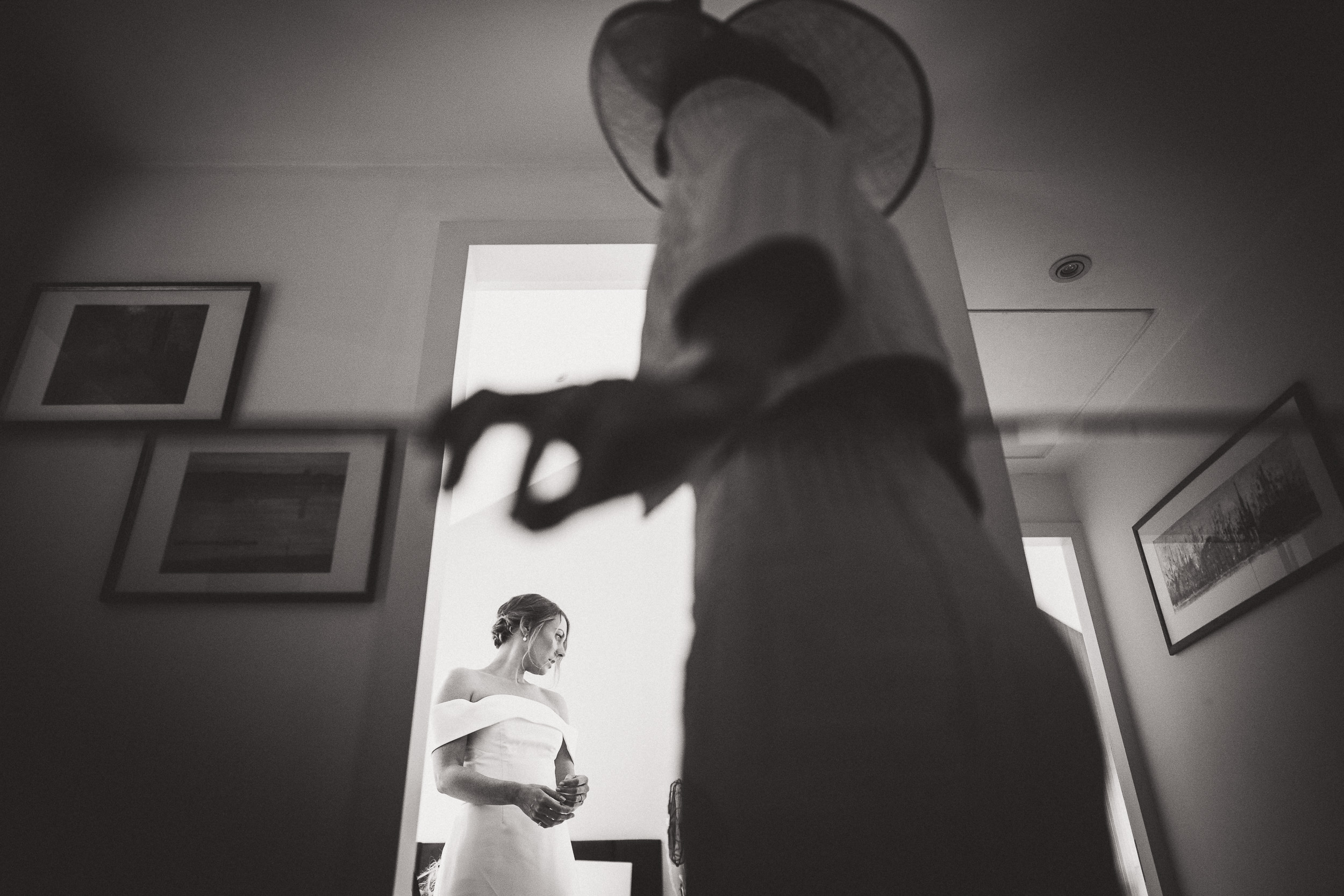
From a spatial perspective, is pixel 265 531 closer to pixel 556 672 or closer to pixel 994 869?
pixel 556 672

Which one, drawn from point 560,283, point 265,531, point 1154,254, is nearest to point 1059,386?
point 1154,254

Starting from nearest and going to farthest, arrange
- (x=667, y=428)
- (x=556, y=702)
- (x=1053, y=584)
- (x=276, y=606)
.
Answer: (x=667, y=428) → (x=276, y=606) → (x=556, y=702) → (x=1053, y=584)

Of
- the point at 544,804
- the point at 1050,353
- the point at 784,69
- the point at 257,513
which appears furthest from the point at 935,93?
the point at 544,804

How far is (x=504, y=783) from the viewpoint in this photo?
207 cm

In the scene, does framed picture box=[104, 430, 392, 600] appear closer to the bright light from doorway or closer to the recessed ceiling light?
the recessed ceiling light

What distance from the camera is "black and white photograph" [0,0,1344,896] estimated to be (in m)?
0.52

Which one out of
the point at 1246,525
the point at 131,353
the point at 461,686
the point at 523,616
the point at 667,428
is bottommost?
the point at 667,428

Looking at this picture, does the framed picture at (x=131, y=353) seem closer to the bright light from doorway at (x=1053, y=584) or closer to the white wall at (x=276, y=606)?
the white wall at (x=276, y=606)

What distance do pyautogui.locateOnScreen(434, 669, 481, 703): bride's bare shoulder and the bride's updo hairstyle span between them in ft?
0.86

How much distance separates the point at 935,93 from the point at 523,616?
2.02 meters

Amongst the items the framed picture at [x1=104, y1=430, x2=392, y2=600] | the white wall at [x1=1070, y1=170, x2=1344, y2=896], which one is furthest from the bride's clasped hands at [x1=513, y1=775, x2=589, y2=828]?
the white wall at [x1=1070, y1=170, x2=1344, y2=896]

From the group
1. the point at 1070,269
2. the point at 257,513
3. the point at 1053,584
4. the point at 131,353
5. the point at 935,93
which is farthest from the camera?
the point at 1053,584

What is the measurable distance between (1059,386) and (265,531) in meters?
3.25

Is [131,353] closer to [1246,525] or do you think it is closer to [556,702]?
[556,702]
